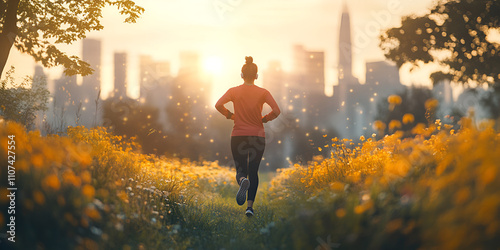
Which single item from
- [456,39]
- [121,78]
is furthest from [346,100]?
[121,78]

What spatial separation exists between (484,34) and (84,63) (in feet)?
50.7

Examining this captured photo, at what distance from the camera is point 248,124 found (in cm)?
661

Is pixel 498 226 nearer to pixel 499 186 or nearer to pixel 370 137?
pixel 499 186

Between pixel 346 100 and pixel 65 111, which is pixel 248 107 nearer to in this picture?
pixel 65 111

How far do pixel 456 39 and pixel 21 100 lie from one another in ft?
55.3

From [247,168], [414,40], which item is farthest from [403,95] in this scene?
[247,168]

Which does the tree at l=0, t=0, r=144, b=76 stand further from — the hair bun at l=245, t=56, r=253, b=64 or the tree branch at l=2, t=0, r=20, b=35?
the hair bun at l=245, t=56, r=253, b=64

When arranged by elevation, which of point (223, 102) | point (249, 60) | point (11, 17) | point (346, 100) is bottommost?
point (223, 102)

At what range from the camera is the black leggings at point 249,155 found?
6.65m

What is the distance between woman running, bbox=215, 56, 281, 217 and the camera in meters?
6.62

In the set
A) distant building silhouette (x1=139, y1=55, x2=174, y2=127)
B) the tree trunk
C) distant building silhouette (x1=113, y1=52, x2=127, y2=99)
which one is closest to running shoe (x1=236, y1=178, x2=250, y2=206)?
the tree trunk

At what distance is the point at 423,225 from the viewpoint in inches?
124

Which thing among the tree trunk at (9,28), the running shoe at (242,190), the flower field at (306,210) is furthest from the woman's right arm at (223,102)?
the tree trunk at (9,28)

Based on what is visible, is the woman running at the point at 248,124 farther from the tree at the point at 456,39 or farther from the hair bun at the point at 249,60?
the tree at the point at 456,39
